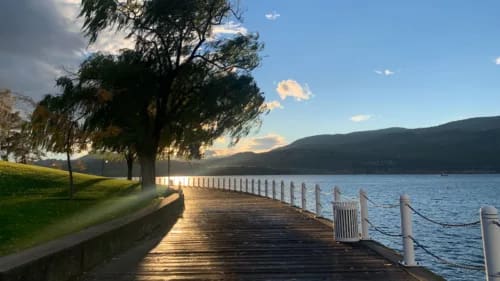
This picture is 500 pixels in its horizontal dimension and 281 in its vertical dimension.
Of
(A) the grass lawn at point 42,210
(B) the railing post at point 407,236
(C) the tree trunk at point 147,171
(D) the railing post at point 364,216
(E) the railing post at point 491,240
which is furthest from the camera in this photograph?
(C) the tree trunk at point 147,171

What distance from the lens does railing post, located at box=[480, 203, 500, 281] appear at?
568 cm

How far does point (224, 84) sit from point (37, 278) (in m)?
21.7

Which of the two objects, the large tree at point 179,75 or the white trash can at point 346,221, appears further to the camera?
the large tree at point 179,75

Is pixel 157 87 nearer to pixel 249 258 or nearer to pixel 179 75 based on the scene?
pixel 179 75

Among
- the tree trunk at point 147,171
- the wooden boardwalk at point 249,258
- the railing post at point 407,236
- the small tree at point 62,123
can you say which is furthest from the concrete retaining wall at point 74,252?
the tree trunk at point 147,171

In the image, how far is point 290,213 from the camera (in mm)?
19109

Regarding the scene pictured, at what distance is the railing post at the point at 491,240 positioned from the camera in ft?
18.6

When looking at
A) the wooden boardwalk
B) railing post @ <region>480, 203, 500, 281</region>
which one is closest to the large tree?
the wooden boardwalk

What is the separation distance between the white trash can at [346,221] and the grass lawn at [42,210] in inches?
252

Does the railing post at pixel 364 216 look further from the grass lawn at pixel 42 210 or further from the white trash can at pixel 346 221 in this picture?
the grass lawn at pixel 42 210

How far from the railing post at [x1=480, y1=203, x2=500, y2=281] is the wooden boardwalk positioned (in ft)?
6.26

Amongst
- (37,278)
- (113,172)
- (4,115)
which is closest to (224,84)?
(37,278)

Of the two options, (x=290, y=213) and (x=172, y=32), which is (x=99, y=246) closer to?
(x=290, y=213)

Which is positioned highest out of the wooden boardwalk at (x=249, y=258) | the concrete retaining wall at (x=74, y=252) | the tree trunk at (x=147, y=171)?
the tree trunk at (x=147, y=171)
